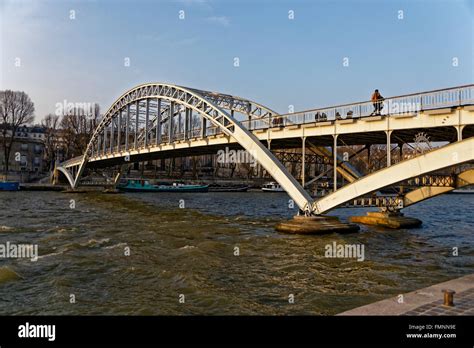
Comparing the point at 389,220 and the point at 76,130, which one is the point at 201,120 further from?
the point at 76,130

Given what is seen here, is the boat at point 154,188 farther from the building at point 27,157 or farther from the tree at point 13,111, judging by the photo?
the tree at point 13,111

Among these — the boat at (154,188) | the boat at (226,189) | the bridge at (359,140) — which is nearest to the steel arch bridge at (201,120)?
the bridge at (359,140)

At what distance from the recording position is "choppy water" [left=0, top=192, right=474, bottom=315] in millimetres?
9719

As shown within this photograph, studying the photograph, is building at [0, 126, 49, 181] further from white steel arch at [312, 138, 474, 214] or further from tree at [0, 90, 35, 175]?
white steel arch at [312, 138, 474, 214]

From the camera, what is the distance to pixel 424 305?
696cm

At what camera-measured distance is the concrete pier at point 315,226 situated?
20.5 metres

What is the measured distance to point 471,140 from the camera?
47.4ft

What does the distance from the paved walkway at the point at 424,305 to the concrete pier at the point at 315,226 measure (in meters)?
12.4

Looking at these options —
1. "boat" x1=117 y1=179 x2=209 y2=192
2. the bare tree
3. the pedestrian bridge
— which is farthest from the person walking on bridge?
the bare tree

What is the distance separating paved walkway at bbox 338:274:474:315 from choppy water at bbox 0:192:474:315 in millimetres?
2159
